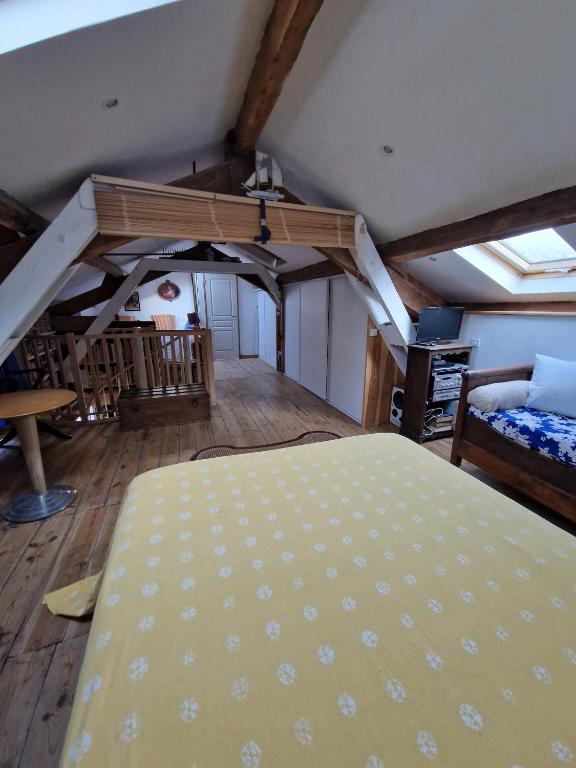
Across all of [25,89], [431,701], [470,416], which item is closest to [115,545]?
[431,701]

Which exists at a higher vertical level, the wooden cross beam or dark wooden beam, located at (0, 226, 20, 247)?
the wooden cross beam

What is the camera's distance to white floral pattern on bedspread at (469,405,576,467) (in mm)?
1781

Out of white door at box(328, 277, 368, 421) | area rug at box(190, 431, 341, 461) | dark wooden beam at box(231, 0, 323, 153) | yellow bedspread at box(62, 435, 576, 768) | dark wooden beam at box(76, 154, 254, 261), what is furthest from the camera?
white door at box(328, 277, 368, 421)

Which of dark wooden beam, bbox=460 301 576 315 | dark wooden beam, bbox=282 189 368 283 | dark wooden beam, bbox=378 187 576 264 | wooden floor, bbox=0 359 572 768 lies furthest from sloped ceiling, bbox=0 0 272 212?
dark wooden beam, bbox=460 301 576 315

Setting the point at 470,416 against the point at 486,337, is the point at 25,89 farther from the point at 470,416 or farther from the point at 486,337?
the point at 486,337

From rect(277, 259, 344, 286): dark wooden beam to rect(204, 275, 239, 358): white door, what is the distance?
2.43m

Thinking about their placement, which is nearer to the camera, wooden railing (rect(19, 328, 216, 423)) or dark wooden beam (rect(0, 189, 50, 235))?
dark wooden beam (rect(0, 189, 50, 235))

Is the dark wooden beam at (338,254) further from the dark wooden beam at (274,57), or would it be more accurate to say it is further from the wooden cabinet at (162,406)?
the wooden cabinet at (162,406)

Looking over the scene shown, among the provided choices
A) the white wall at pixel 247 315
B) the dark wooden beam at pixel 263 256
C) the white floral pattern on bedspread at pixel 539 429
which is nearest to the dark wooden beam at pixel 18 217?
the dark wooden beam at pixel 263 256

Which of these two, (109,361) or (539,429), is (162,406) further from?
(539,429)

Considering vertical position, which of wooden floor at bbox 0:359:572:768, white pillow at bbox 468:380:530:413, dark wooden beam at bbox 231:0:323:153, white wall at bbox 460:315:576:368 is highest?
dark wooden beam at bbox 231:0:323:153

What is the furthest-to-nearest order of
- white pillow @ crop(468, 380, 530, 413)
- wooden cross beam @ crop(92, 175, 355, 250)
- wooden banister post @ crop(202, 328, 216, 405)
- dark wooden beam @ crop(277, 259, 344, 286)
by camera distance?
1. wooden banister post @ crop(202, 328, 216, 405)
2. dark wooden beam @ crop(277, 259, 344, 286)
3. white pillow @ crop(468, 380, 530, 413)
4. wooden cross beam @ crop(92, 175, 355, 250)

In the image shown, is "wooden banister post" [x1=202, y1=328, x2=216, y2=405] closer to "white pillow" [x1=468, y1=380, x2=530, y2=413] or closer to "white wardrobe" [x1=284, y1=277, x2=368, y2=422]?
"white wardrobe" [x1=284, y1=277, x2=368, y2=422]

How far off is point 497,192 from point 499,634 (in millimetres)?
2042
